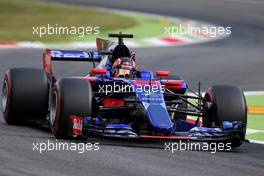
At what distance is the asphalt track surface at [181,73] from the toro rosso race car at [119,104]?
23 cm

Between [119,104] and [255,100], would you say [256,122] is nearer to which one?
[255,100]

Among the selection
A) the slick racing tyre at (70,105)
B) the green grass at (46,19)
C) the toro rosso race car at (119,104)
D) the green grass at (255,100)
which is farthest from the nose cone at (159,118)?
the green grass at (46,19)

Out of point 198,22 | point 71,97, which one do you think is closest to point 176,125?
point 71,97

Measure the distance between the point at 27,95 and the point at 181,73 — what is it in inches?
347

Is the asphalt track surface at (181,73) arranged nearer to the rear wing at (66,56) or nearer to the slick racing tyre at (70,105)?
the slick racing tyre at (70,105)

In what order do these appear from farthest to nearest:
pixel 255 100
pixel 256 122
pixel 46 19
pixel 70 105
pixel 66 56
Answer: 1. pixel 46 19
2. pixel 255 100
3. pixel 256 122
4. pixel 66 56
5. pixel 70 105

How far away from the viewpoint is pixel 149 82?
45.7ft

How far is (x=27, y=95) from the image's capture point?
1486cm

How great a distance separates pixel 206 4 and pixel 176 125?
27.2 m

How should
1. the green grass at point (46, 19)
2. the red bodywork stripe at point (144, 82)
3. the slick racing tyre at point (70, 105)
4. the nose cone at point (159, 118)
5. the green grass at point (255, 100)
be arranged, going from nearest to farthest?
the nose cone at point (159, 118)
the slick racing tyre at point (70, 105)
the red bodywork stripe at point (144, 82)
the green grass at point (255, 100)
the green grass at point (46, 19)

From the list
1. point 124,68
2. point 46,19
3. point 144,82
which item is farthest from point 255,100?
point 46,19

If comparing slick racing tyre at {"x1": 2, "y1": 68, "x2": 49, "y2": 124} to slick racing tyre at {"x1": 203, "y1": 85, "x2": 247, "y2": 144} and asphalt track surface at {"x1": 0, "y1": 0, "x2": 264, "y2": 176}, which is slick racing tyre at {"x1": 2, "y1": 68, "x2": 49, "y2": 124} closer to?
asphalt track surface at {"x1": 0, "y1": 0, "x2": 264, "y2": 176}

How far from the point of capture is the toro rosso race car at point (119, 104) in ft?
43.3

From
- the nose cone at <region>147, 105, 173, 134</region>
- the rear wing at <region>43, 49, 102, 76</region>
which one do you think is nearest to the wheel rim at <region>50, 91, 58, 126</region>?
the nose cone at <region>147, 105, 173, 134</region>
